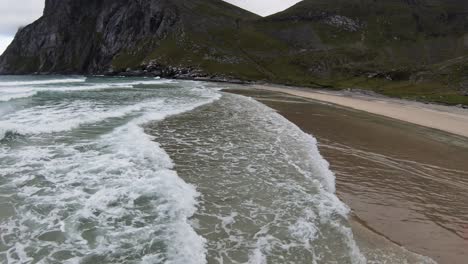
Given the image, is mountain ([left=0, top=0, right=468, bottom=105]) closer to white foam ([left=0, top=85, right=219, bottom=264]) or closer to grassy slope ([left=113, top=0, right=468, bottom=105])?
grassy slope ([left=113, top=0, right=468, bottom=105])

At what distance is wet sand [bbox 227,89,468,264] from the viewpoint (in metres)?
9.68

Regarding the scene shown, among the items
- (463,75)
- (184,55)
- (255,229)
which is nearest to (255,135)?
(255,229)

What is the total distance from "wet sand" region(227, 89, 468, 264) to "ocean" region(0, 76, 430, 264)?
2.91 ft

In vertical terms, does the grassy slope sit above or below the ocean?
above

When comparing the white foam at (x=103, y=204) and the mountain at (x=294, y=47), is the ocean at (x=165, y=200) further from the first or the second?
the mountain at (x=294, y=47)

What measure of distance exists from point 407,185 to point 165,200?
A: 30.5 feet

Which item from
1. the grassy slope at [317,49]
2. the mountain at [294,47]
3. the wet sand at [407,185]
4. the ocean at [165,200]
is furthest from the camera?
the mountain at [294,47]

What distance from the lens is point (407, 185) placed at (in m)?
14.2

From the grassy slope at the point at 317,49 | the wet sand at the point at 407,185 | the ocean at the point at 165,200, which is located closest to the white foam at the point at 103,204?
the ocean at the point at 165,200

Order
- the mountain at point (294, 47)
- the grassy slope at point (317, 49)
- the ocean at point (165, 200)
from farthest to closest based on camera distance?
the mountain at point (294, 47), the grassy slope at point (317, 49), the ocean at point (165, 200)

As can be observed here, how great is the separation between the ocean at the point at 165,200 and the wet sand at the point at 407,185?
Result: 887 mm

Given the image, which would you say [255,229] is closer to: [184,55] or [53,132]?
[53,132]

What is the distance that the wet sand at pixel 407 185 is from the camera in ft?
31.8

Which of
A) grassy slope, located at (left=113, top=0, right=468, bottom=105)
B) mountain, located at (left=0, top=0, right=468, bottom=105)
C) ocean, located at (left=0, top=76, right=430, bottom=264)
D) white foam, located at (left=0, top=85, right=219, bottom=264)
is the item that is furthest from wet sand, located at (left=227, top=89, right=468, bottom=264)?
mountain, located at (left=0, top=0, right=468, bottom=105)
